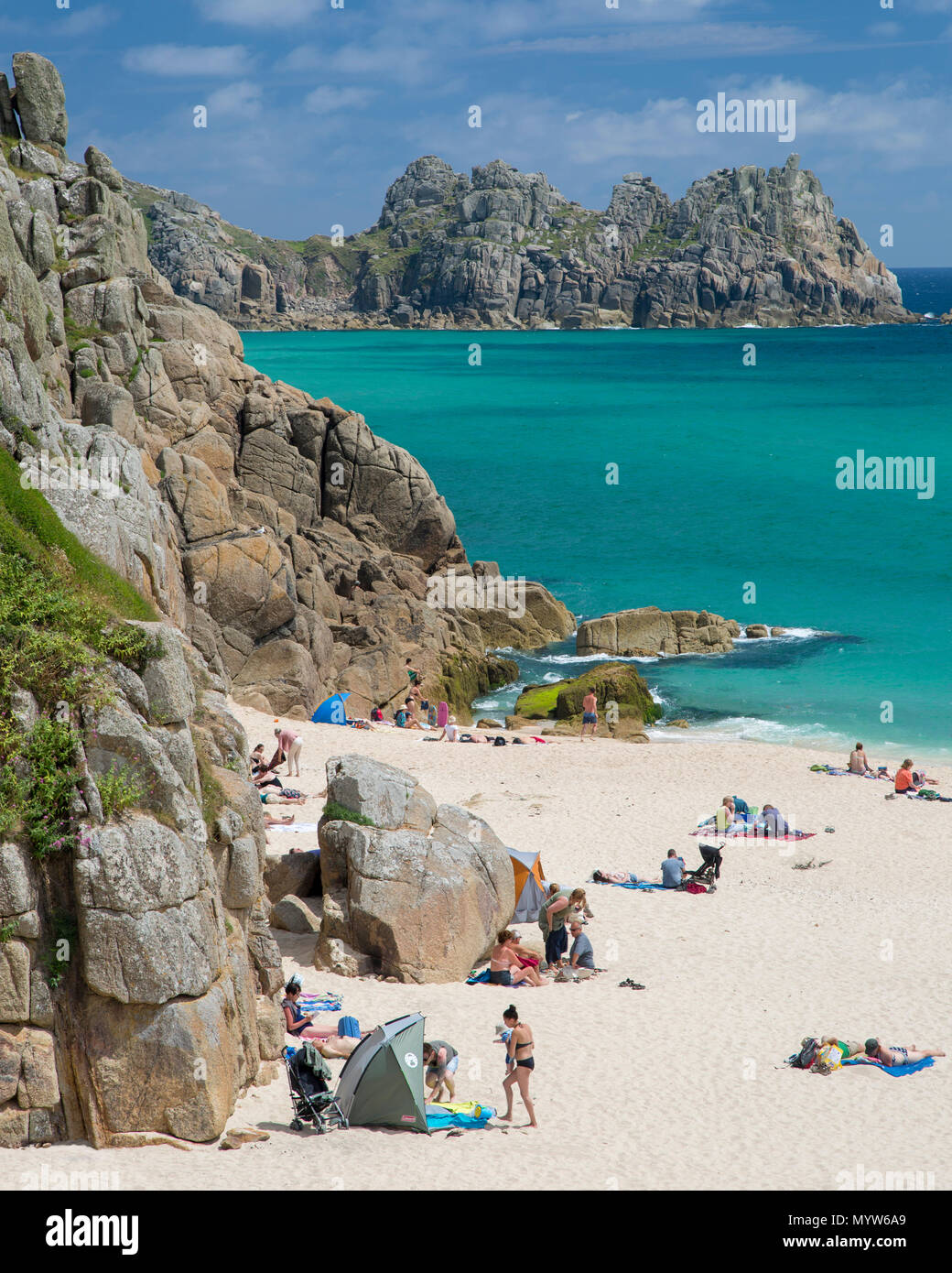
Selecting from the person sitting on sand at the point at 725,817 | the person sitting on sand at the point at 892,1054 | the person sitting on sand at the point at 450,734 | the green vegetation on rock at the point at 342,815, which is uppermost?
the green vegetation on rock at the point at 342,815

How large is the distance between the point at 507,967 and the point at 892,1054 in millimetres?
5081

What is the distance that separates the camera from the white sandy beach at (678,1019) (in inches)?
409

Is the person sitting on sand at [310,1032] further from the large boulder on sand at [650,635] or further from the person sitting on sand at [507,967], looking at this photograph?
the large boulder on sand at [650,635]

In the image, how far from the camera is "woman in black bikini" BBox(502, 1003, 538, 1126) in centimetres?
1146

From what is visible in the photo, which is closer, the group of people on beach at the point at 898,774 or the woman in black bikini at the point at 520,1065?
the woman in black bikini at the point at 520,1065

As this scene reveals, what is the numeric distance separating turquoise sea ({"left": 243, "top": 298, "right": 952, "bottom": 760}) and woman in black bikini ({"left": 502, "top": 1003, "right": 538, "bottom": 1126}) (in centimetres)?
2160

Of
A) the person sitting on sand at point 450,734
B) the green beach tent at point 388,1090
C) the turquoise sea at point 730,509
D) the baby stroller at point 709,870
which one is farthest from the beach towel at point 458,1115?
the turquoise sea at point 730,509

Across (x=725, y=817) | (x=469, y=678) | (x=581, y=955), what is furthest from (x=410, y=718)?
(x=581, y=955)

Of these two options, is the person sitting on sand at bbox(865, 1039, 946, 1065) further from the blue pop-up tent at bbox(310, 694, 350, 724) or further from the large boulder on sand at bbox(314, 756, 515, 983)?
the blue pop-up tent at bbox(310, 694, 350, 724)

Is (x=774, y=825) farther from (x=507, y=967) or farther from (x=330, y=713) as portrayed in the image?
(x=330, y=713)

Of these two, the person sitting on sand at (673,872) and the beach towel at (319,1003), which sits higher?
the beach towel at (319,1003)

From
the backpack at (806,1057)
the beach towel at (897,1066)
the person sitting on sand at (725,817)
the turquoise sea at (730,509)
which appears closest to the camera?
the beach towel at (897,1066)

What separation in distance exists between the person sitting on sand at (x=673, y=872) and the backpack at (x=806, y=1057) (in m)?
6.31

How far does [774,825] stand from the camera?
73.6 ft
